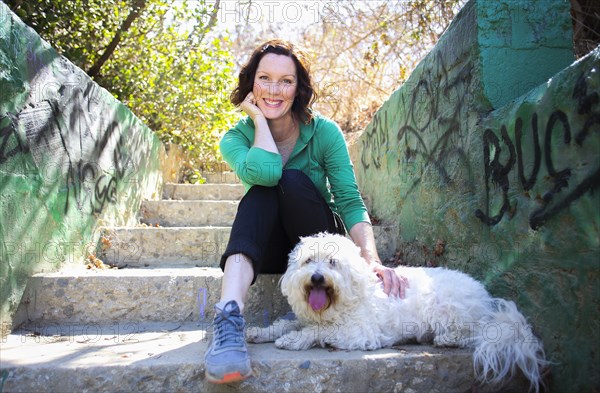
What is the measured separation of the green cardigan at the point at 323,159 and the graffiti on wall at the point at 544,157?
0.70 meters

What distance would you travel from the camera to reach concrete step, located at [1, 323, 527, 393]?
1.70 m

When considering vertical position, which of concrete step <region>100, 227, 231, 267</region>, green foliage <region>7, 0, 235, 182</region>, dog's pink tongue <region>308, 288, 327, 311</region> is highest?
green foliage <region>7, 0, 235, 182</region>

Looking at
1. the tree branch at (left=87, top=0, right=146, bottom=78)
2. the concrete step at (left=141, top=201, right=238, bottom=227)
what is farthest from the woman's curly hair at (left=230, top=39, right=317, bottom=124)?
the tree branch at (left=87, top=0, right=146, bottom=78)

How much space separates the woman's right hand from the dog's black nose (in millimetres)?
1018

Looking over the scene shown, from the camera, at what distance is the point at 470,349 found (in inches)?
73.7

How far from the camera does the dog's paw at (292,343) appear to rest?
1.95 m

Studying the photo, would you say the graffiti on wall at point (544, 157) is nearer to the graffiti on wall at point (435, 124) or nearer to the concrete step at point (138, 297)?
the graffiti on wall at point (435, 124)

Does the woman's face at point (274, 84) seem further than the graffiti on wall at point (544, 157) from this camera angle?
Yes

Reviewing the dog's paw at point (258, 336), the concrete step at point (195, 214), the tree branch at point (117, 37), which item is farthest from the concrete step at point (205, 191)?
the dog's paw at point (258, 336)

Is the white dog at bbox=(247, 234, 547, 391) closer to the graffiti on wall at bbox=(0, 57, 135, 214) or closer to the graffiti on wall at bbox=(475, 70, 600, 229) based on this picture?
the graffiti on wall at bbox=(475, 70, 600, 229)

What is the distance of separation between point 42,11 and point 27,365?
3.22 meters

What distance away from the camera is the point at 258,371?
1.77m

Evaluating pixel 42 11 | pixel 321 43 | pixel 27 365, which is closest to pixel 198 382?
pixel 27 365

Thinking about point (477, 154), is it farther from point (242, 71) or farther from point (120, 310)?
point (120, 310)
